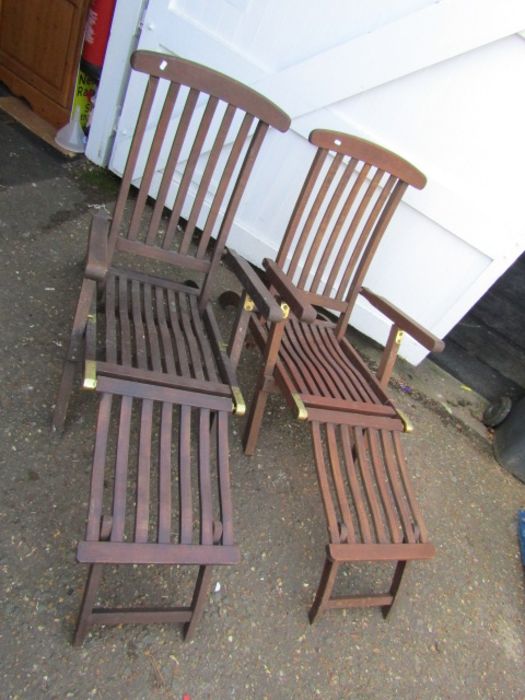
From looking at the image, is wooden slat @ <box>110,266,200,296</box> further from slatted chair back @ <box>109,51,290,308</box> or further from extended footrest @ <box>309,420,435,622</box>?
extended footrest @ <box>309,420,435,622</box>

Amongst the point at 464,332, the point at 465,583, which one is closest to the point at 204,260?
the point at 465,583

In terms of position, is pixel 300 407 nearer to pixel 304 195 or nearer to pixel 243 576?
pixel 243 576

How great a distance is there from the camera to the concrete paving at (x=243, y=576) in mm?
1509

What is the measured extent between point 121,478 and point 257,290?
775mm

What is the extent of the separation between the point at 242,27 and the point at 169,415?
7.14 feet

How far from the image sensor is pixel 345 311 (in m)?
2.49

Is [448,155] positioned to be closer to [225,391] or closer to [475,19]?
[475,19]

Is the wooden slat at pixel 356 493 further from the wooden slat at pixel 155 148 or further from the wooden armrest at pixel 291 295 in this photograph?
the wooden slat at pixel 155 148

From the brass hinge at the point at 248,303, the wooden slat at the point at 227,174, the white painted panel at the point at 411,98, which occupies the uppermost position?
the white painted panel at the point at 411,98

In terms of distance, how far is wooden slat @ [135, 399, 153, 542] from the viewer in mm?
1422

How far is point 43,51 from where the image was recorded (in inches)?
127

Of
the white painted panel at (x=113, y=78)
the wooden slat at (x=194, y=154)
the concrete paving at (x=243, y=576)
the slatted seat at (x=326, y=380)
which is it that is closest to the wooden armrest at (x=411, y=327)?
the slatted seat at (x=326, y=380)

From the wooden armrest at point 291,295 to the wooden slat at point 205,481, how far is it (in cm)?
47

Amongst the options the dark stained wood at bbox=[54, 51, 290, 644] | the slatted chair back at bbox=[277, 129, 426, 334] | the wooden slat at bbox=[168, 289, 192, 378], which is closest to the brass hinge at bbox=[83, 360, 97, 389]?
the dark stained wood at bbox=[54, 51, 290, 644]
